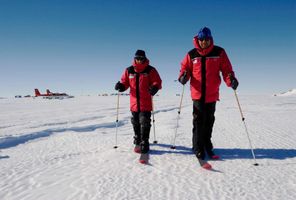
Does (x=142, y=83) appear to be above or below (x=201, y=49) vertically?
below

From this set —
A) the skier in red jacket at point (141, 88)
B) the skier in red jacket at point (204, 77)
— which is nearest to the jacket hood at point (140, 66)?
the skier in red jacket at point (141, 88)

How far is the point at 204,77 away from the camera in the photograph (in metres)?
5.10

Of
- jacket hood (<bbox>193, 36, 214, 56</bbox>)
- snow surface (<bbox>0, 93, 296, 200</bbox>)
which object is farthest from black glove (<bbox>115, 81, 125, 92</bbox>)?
jacket hood (<bbox>193, 36, 214, 56</bbox>)

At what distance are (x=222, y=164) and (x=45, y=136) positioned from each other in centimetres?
531

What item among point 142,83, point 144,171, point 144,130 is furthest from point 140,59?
point 144,171

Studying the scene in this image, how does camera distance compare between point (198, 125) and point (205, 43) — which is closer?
point (205, 43)

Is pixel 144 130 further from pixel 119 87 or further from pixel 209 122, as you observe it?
pixel 209 122

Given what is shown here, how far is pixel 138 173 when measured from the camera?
4223 mm

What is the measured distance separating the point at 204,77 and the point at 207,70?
5.0 inches

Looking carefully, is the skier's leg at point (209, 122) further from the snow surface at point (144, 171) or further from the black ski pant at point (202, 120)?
the snow surface at point (144, 171)

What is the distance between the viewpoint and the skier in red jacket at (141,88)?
5734mm

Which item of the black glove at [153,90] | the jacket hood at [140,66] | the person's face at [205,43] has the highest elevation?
the person's face at [205,43]

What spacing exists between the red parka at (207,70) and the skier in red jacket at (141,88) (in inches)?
32.1

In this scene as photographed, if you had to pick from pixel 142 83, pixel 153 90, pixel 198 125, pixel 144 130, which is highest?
pixel 142 83
